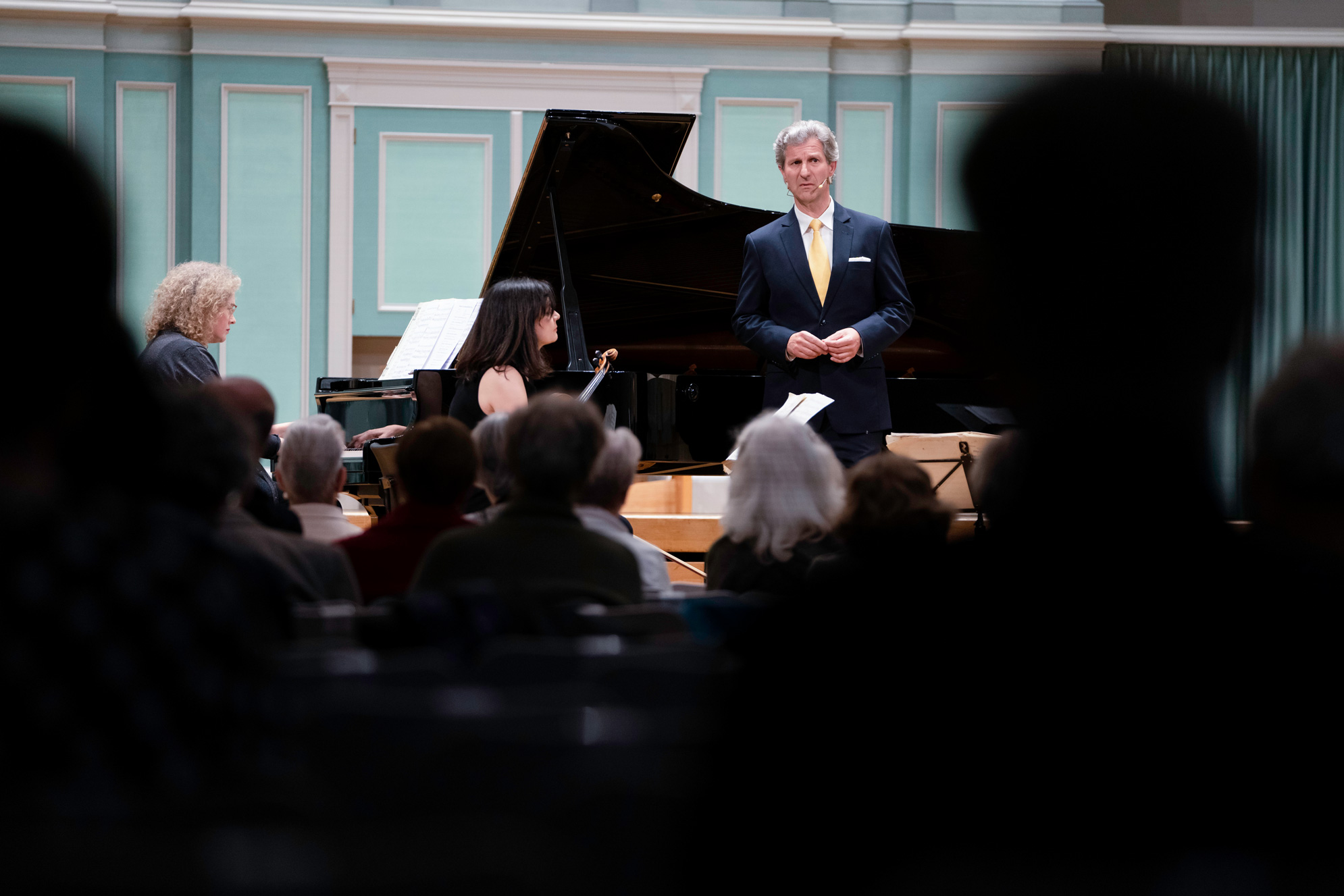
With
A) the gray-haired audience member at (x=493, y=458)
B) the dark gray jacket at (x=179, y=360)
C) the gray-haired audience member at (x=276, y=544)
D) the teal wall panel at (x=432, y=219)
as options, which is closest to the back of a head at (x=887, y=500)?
the gray-haired audience member at (x=276, y=544)

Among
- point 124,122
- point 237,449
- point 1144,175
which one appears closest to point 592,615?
point 237,449

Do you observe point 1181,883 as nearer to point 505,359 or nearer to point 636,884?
Result: point 636,884

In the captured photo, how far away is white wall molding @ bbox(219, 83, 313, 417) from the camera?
689cm

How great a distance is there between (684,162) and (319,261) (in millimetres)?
2335

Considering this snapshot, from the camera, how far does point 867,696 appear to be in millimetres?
542

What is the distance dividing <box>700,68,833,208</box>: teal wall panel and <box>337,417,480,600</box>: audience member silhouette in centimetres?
540

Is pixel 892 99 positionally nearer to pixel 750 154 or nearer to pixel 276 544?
pixel 750 154

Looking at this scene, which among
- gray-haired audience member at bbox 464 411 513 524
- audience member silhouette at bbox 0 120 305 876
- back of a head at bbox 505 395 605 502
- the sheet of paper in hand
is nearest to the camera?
audience member silhouette at bbox 0 120 305 876

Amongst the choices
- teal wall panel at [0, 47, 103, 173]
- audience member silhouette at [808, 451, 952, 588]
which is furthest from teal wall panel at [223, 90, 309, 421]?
audience member silhouette at [808, 451, 952, 588]

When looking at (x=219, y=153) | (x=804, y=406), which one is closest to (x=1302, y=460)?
(x=804, y=406)

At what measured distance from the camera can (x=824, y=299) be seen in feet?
11.1

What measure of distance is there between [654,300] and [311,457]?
8.61ft

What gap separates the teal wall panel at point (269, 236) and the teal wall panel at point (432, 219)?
0.53m

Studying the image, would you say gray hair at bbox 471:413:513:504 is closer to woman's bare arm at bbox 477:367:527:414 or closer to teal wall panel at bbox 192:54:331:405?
woman's bare arm at bbox 477:367:527:414
